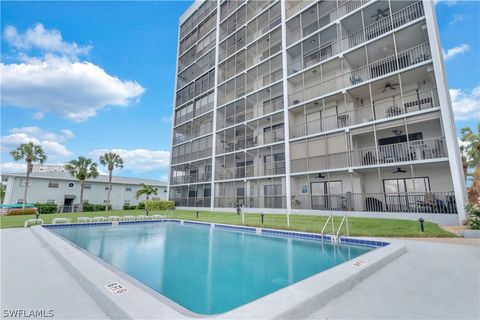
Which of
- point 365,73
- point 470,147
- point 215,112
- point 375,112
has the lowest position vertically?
point 470,147

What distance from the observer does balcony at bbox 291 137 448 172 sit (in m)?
12.2

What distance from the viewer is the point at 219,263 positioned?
650 cm

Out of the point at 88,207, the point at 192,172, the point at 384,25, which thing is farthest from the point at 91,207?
the point at 384,25

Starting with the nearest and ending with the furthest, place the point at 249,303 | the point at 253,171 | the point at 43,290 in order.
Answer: the point at 249,303
the point at 43,290
the point at 253,171

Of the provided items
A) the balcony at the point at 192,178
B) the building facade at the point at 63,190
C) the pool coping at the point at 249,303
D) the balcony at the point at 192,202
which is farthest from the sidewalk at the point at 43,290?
the building facade at the point at 63,190

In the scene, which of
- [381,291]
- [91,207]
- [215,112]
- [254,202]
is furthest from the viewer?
[91,207]

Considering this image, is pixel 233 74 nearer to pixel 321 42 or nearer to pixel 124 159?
pixel 321 42

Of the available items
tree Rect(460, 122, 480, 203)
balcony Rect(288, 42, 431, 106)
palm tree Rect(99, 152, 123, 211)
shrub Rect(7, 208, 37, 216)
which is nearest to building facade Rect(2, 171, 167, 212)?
palm tree Rect(99, 152, 123, 211)

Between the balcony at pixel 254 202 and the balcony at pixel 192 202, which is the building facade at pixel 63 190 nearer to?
the balcony at pixel 192 202

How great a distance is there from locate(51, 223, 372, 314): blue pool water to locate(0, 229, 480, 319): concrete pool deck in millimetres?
1464

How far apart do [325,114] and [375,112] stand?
3412 mm

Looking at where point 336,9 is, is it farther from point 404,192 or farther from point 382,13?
point 404,192

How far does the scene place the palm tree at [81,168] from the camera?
29.4 metres

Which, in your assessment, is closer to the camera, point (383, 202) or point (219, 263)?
point (219, 263)
